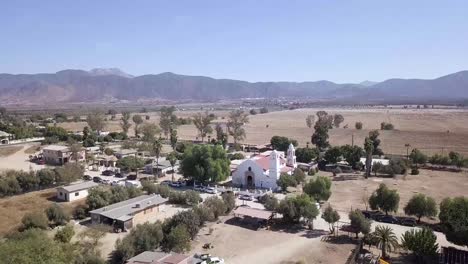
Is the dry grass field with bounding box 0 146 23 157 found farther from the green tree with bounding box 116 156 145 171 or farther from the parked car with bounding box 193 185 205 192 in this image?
the parked car with bounding box 193 185 205 192

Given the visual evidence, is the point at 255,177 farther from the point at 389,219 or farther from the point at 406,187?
the point at 406,187

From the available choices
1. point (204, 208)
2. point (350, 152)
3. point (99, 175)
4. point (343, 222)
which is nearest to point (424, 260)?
point (343, 222)

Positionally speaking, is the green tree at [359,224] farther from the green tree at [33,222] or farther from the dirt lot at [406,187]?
the green tree at [33,222]

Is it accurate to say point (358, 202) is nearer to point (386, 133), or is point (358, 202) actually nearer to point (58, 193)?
point (58, 193)

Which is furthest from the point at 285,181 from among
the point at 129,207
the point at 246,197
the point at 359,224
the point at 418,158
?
the point at 418,158

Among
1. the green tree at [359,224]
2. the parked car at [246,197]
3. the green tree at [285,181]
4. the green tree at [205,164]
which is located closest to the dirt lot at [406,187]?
the green tree at [285,181]

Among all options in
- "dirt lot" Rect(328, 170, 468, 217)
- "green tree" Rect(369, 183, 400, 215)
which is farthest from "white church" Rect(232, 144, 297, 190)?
"green tree" Rect(369, 183, 400, 215)
